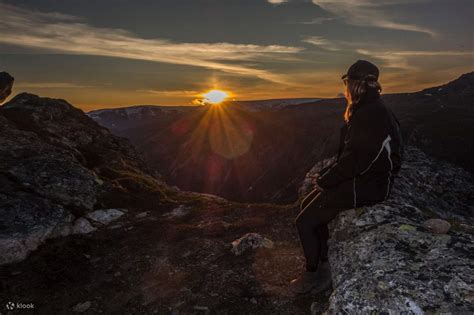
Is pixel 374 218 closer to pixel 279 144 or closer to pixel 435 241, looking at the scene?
pixel 435 241

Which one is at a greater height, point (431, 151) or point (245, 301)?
point (431, 151)

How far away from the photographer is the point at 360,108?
7039 millimetres

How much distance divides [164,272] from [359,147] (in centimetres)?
710

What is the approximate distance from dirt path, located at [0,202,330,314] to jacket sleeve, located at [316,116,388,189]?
9.83 feet

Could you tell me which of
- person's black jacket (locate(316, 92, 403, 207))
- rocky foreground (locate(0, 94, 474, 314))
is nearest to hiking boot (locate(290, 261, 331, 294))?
rocky foreground (locate(0, 94, 474, 314))

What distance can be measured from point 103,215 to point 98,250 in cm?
344

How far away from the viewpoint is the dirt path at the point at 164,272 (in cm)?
866

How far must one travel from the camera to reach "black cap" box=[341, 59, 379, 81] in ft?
23.2

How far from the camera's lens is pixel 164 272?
34.5ft

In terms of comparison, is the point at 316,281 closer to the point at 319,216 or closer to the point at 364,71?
the point at 319,216

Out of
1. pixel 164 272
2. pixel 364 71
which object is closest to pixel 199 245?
pixel 164 272

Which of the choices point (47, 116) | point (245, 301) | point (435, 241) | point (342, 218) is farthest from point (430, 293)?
point (47, 116)

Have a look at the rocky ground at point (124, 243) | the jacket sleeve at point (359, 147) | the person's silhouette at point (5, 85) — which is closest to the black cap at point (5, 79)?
the person's silhouette at point (5, 85)

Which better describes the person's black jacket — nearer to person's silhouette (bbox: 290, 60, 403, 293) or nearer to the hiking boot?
person's silhouette (bbox: 290, 60, 403, 293)
